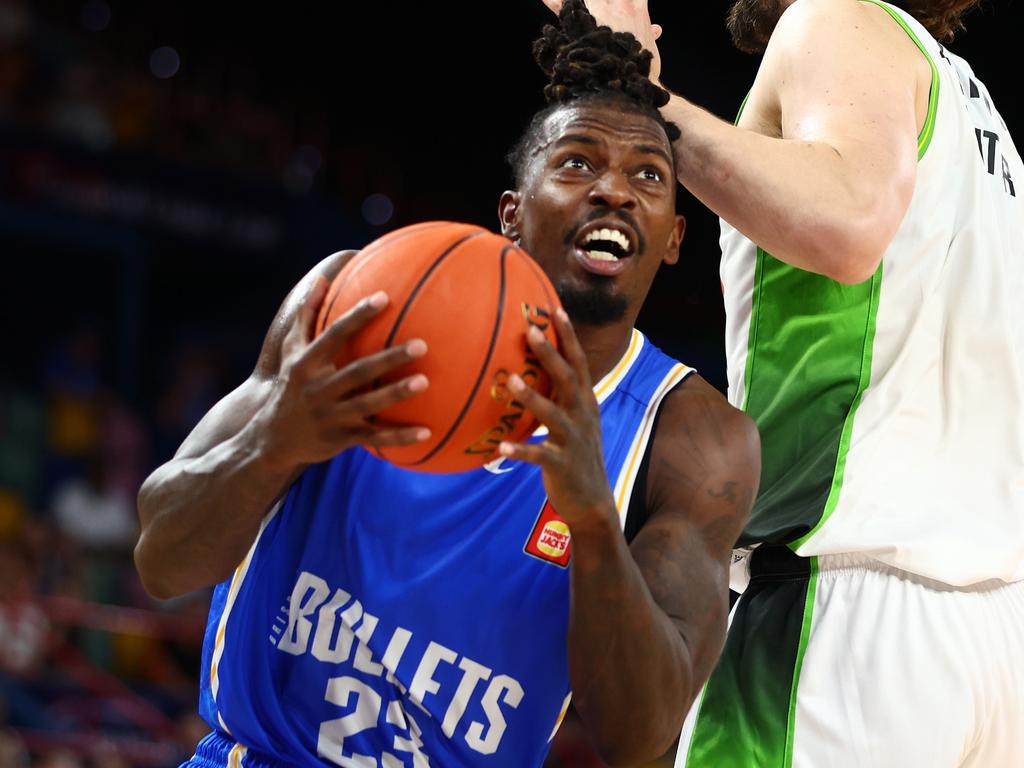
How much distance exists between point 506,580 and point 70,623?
17.8 ft

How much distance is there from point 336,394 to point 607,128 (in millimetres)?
881

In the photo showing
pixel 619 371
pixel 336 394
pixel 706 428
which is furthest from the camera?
pixel 619 371

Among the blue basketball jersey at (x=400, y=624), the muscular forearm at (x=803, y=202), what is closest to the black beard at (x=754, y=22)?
the muscular forearm at (x=803, y=202)

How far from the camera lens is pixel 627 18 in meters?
2.35

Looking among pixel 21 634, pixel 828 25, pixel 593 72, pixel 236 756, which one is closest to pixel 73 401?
pixel 21 634

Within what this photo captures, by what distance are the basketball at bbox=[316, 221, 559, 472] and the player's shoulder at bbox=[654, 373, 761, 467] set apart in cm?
51

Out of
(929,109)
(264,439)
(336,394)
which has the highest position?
(929,109)

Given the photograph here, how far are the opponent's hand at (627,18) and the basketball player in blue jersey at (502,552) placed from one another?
0.28ft

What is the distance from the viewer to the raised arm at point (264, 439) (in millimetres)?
1545

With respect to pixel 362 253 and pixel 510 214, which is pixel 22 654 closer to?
pixel 510 214

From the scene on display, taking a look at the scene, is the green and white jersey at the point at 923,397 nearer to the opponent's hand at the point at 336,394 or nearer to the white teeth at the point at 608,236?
the white teeth at the point at 608,236

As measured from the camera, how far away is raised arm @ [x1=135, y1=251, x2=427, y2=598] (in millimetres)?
1545

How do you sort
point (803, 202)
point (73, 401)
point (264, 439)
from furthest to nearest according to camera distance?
point (73, 401)
point (803, 202)
point (264, 439)

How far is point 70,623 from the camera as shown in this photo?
684 cm
